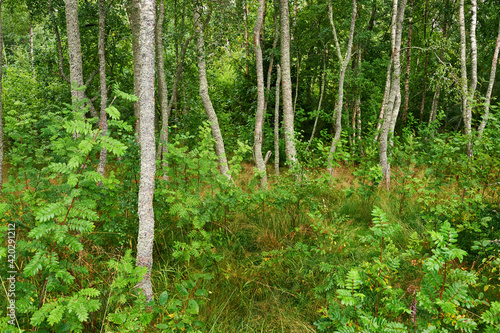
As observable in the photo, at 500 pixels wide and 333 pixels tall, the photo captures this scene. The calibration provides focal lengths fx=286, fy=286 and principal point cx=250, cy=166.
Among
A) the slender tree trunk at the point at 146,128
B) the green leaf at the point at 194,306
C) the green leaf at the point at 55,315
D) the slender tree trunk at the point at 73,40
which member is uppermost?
the slender tree trunk at the point at 73,40

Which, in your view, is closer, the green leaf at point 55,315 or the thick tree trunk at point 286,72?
the green leaf at point 55,315

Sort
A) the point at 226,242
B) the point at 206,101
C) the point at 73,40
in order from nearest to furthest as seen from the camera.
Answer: the point at 226,242 → the point at 73,40 → the point at 206,101

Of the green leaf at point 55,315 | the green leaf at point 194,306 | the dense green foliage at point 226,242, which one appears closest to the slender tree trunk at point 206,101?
the dense green foliage at point 226,242

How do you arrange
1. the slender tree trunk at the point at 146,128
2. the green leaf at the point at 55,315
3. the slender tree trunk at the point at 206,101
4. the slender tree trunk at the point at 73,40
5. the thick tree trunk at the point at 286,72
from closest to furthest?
1. the green leaf at the point at 55,315
2. the slender tree trunk at the point at 146,128
3. the slender tree trunk at the point at 73,40
4. the slender tree trunk at the point at 206,101
5. the thick tree trunk at the point at 286,72

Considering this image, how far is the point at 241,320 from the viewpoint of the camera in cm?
295

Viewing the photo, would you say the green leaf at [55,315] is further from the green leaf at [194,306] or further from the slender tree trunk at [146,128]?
the green leaf at [194,306]

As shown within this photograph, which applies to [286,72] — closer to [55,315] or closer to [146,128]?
[146,128]

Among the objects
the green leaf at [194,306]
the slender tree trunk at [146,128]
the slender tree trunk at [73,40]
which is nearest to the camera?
the green leaf at [194,306]

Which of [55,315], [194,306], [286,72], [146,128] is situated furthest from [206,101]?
[55,315]

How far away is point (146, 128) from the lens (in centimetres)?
262

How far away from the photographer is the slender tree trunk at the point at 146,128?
257cm

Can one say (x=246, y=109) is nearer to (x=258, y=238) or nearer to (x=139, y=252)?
(x=258, y=238)

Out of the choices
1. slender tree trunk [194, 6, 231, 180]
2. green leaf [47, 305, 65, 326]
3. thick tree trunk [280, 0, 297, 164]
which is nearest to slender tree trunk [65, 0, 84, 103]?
slender tree trunk [194, 6, 231, 180]

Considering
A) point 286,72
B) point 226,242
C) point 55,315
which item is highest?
point 286,72
